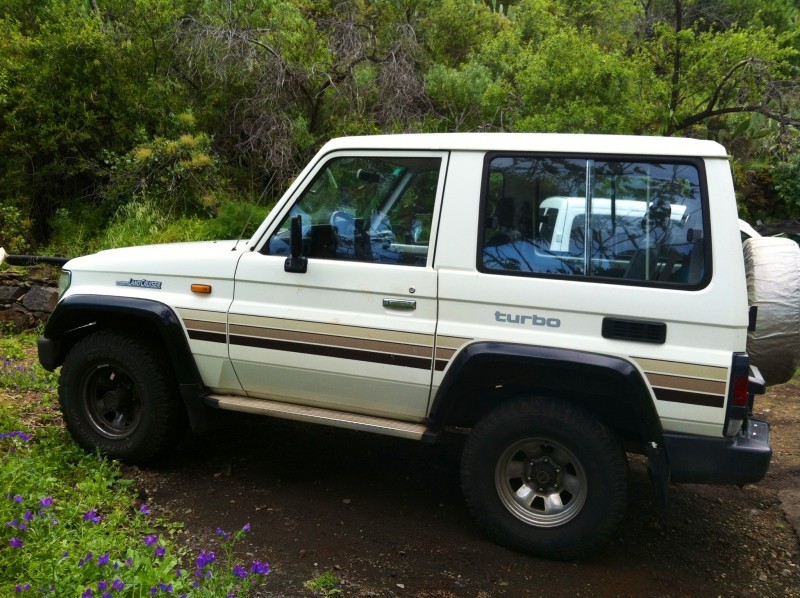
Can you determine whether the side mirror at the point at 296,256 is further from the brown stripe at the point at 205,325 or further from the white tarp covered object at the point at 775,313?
the white tarp covered object at the point at 775,313

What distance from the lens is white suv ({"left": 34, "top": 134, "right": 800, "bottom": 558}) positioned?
3.36m

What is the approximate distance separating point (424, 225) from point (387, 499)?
166 cm

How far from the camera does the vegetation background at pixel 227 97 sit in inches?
374

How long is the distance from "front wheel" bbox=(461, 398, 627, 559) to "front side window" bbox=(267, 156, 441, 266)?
96 centimetres

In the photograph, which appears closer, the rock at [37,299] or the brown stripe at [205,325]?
the brown stripe at [205,325]

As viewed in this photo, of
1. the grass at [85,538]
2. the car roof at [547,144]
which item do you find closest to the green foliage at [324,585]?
the grass at [85,538]

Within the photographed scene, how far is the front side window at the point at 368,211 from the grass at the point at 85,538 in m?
1.52

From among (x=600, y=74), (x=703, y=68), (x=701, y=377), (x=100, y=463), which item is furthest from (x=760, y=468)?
(x=703, y=68)

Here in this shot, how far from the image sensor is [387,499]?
435 cm

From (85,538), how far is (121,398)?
137 cm

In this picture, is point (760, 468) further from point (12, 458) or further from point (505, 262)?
point (12, 458)

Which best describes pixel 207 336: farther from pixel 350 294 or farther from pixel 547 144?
pixel 547 144

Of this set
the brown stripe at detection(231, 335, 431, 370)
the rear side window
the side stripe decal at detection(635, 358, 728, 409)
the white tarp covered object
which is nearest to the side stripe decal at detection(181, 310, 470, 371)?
the brown stripe at detection(231, 335, 431, 370)

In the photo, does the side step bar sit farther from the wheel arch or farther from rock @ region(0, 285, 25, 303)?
rock @ region(0, 285, 25, 303)
